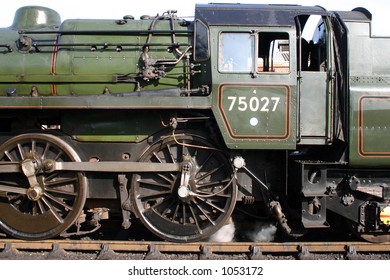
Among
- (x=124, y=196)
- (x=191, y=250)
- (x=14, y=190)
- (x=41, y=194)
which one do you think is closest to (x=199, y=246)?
(x=191, y=250)

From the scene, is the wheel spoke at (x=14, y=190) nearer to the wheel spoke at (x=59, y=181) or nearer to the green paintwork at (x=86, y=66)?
the wheel spoke at (x=59, y=181)

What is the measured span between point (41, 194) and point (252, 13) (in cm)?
381

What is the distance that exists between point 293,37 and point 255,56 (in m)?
0.57

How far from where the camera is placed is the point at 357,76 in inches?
190

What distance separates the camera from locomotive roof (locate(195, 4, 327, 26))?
493 cm

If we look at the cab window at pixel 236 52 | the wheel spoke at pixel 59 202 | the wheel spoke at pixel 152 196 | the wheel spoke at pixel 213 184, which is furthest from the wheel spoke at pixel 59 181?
the cab window at pixel 236 52

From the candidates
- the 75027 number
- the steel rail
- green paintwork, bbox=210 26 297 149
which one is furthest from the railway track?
the 75027 number

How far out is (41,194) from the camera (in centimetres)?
513

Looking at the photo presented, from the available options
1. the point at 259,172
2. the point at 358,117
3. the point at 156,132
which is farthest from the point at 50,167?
the point at 358,117

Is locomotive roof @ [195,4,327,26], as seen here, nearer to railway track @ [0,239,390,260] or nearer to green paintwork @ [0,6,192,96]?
green paintwork @ [0,6,192,96]

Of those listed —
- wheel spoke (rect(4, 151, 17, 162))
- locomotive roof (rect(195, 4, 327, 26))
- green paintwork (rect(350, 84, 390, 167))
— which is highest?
locomotive roof (rect(195, 4, 327, 26))

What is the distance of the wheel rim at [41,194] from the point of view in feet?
16.8

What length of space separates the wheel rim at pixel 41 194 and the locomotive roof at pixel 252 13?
2.65 m

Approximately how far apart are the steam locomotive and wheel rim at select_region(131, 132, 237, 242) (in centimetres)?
2
